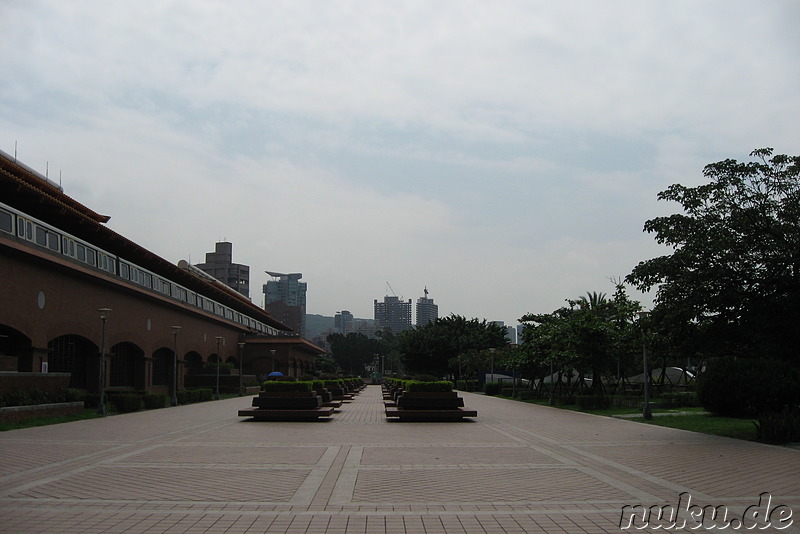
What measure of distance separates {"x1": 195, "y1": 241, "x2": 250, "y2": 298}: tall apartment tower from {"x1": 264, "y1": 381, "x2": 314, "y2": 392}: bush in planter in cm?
11722

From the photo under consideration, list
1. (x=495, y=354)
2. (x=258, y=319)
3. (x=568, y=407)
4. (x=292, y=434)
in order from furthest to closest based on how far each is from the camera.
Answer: (x=258, y=319) < (x=495, y=354) < (x=568, y=407) < (x=292, y=434)

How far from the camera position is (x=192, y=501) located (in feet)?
27.0

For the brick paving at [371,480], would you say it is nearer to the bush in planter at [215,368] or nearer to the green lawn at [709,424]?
the green lawn at [709,424]

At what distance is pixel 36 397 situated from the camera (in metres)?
20.8

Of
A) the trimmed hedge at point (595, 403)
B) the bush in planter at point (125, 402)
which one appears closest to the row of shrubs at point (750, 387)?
the trimmed hedge at point (595, 403)

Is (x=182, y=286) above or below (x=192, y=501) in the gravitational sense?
above

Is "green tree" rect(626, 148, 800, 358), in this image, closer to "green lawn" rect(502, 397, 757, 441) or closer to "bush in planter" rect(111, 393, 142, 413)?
"green lawn" rect(502, 397, 757, 441)

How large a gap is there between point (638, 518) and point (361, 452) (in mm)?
6323

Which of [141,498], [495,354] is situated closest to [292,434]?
[141,498]

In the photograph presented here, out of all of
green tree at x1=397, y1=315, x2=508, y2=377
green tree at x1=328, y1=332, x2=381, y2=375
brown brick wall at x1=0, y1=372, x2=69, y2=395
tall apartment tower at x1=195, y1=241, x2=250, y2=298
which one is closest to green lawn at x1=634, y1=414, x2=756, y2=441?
brown brick wall at x1=0, y1=372, x2=69, y2=395

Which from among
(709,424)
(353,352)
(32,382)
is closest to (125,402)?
(32,382)

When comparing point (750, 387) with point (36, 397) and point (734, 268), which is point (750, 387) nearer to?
point (734, 268)

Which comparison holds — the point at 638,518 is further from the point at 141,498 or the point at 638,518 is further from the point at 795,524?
the point at 141,498

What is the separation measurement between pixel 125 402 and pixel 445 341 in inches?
1986
